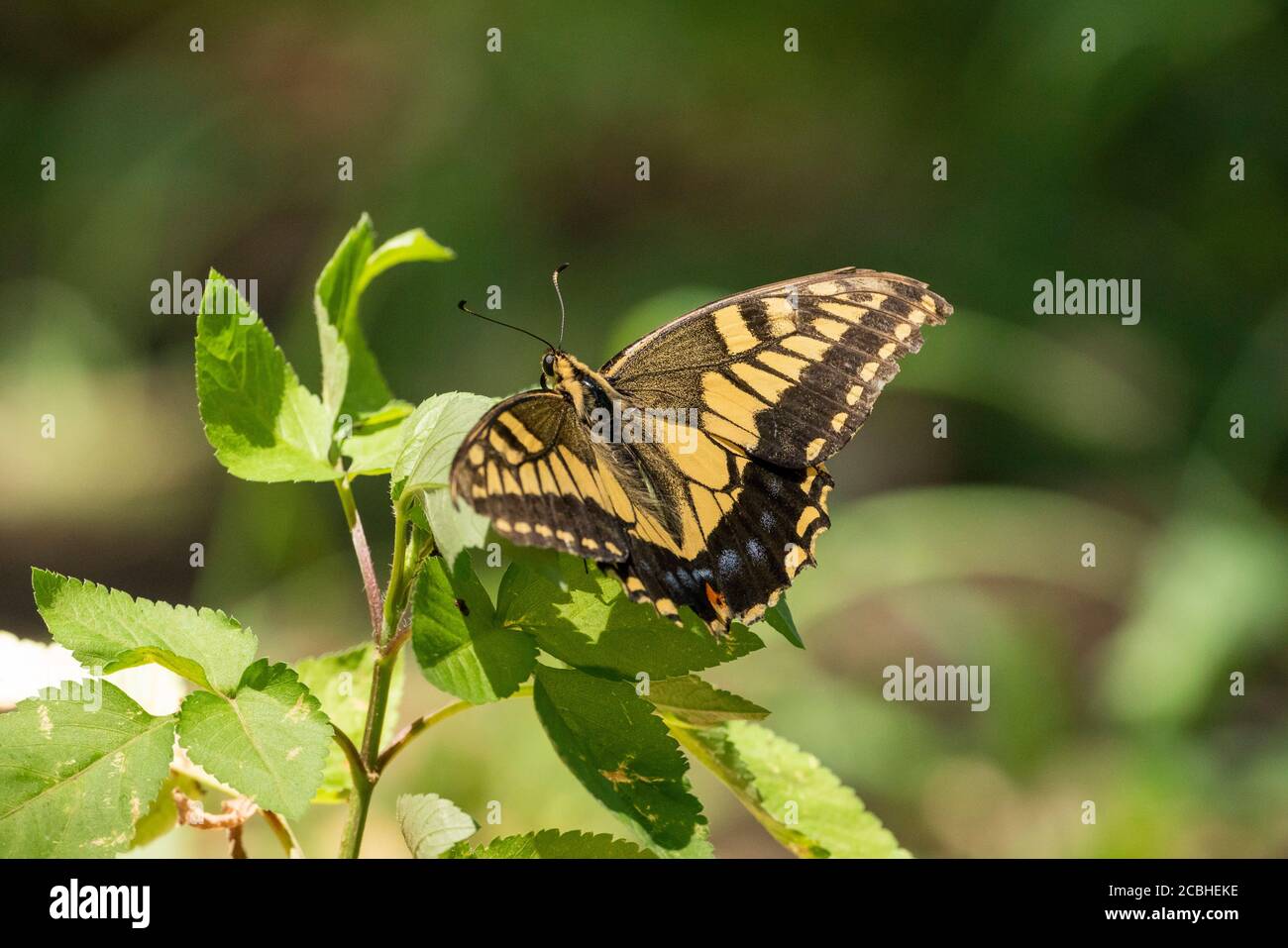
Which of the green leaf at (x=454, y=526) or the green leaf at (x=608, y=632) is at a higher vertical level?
the green leaf at (x=454, y=526)

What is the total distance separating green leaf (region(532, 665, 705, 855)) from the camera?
0.86 meters

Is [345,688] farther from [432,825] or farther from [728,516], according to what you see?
[728,516]

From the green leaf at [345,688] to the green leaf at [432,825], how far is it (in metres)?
0.23

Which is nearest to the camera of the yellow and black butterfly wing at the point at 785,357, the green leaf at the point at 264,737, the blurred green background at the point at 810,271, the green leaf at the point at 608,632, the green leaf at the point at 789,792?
the green leaf at the point at 264,737

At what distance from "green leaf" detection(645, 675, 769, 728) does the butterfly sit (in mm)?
255

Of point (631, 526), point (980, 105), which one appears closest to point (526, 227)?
point (980, 105)

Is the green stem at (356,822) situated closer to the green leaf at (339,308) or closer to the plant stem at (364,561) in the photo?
the plant stem at (364,561)

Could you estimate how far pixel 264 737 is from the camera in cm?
80

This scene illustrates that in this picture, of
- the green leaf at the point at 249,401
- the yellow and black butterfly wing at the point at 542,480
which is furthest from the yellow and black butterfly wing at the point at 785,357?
the green leaf at the point at 249,401

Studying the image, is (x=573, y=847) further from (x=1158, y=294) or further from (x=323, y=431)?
(x=1158, y=294)

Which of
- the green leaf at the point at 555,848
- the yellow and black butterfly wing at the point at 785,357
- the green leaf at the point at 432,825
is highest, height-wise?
the yellow and black butterfly wing at the point at 785,357

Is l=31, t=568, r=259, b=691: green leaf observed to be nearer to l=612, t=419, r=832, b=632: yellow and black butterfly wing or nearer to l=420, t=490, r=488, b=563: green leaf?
l=420, t=490, r=488, b=563: green leaf

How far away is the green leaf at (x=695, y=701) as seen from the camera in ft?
3.02

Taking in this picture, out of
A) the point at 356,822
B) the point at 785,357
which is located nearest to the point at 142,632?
the point at 356,822
